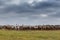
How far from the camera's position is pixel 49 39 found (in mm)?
34531

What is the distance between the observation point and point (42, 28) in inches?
2020

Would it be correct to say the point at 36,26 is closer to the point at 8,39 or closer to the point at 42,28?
the point at 42,28

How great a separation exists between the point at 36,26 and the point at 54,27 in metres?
6.30

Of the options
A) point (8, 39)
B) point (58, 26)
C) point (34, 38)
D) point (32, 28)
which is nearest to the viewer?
point (8, 39)

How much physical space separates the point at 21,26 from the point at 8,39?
18413 millimetres

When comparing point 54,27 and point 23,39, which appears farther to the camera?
point 54,27

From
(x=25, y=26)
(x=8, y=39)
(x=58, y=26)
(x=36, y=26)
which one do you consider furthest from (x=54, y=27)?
(x=8, y=39)

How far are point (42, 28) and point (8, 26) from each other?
1117 centimetres

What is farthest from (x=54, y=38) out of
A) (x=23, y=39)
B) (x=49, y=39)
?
(x=23, y=39)

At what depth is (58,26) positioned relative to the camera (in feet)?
179

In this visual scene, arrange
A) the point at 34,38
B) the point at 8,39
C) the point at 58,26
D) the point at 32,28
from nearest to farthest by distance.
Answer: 1. the point at 8,39
2. the point at 34,38
3. the point at 32,28
4. the point at 58,26

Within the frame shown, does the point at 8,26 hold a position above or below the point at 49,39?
above

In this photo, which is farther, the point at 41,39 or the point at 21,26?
the point at 21,26

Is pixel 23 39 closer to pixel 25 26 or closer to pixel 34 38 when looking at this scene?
pixel 34 38
